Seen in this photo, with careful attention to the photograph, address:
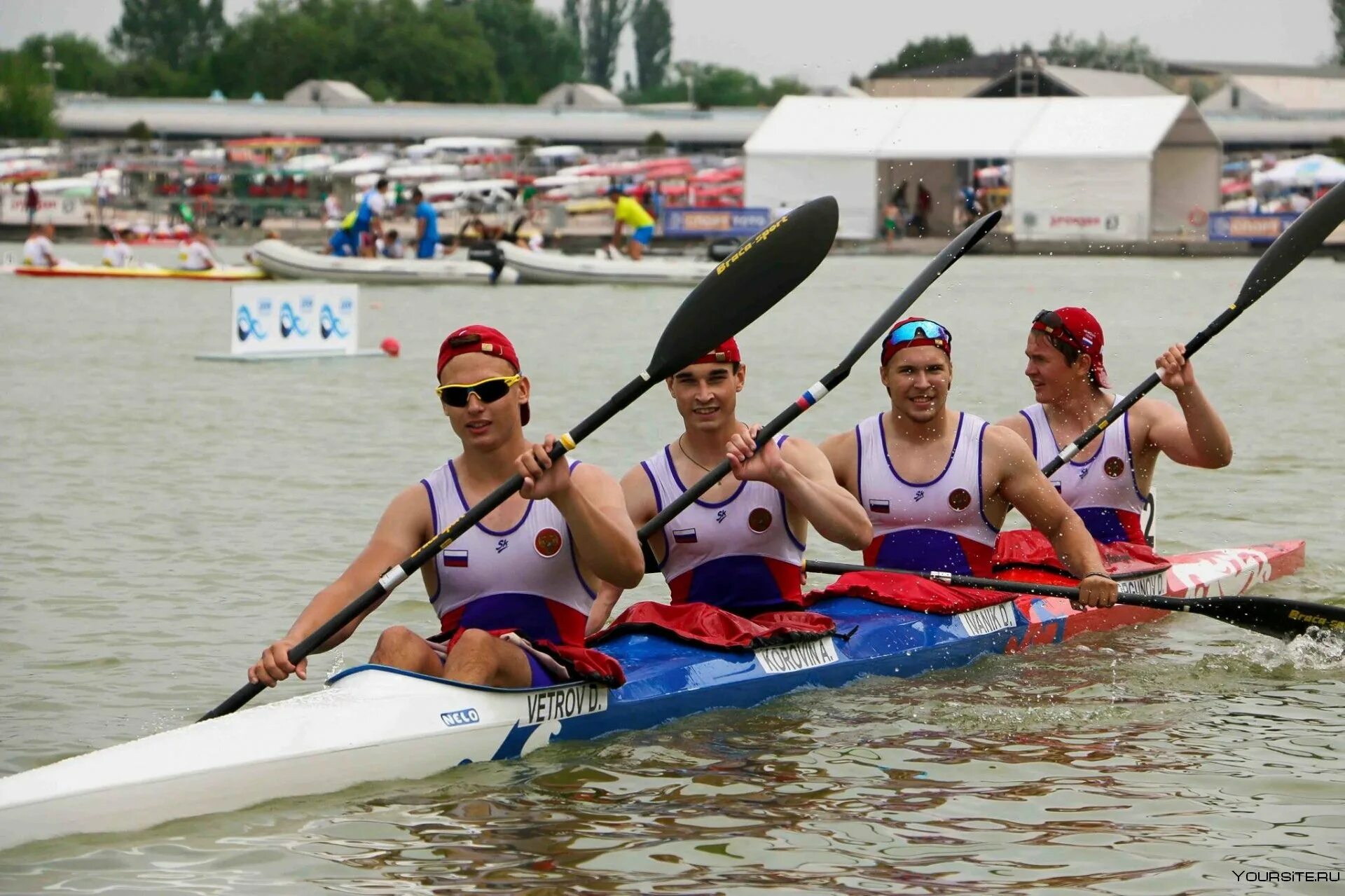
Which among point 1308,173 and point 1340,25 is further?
point 1340,25

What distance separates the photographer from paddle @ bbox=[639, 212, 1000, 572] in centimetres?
687

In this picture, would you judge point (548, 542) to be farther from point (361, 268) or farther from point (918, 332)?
point (361, 268)

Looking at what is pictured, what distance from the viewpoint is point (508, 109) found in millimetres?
85562

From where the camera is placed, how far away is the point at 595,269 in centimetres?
3303

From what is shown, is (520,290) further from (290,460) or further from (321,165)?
(321,165)

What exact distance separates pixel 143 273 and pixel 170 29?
11486 centimetres

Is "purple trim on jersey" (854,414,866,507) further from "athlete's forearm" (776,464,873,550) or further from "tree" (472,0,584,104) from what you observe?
"tree" (472,0,584,104)

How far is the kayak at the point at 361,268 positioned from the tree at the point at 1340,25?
15458 millimetres

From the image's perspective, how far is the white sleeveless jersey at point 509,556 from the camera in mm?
6145

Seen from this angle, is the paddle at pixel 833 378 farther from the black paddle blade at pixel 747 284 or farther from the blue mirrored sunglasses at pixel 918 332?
the black paddle blade at pixel 747 284

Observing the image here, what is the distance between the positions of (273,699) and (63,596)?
247cm

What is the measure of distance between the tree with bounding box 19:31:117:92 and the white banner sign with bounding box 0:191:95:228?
67.1m

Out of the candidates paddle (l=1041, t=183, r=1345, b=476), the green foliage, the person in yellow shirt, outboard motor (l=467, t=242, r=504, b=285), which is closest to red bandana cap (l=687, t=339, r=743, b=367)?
paddle (l=1041, t=183, r=1345, b=476)

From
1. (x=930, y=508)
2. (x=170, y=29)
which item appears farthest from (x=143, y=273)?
(x=170, y=29)
